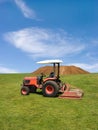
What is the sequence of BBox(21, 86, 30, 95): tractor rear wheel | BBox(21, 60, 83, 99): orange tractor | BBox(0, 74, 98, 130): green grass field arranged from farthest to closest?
1. BBox(21, 86, 30, 95): tractor rear wheel
2. BBox(21, 60, 83, 99): orange tractor
3. BBox(0, 74, 98, 130): green grass field

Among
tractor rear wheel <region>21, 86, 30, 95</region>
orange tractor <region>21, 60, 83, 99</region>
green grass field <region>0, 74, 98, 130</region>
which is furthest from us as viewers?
tractor rear wheel <region>21, 86, 30, 95</region>

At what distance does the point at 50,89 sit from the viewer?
21.2 metres

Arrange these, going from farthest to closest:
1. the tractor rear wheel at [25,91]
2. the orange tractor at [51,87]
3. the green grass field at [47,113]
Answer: the tractor rear wheel at [25,91] → the orange tractor at [51,87] → the green grass field at [47,113]

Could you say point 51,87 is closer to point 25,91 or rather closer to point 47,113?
point 25,91

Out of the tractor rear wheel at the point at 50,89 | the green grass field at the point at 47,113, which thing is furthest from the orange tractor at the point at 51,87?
the green grass field at the point at 47,113

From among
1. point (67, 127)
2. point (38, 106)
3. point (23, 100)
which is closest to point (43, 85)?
point (23, 100)

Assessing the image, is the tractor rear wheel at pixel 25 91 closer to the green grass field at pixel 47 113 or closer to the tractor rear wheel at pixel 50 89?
the green grass field at pixel 47 113

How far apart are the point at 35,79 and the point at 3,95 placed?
2.62m

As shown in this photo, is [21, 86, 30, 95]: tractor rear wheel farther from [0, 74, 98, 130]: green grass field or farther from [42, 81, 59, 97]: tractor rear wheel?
[42, 81, 59, 97]: tractor rear wheel

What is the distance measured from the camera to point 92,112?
16234 mm

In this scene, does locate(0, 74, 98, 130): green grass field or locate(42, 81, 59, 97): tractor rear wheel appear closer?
locate(0, 74, 98, 130): green grass field

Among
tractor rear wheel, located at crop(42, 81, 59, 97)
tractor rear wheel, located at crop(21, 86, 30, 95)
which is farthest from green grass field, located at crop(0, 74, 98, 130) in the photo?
tractor rear wheel, located at crop(21, 86, 30, 95)

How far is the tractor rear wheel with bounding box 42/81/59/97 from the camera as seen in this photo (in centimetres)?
2091

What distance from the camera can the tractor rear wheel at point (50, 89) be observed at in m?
20.9
